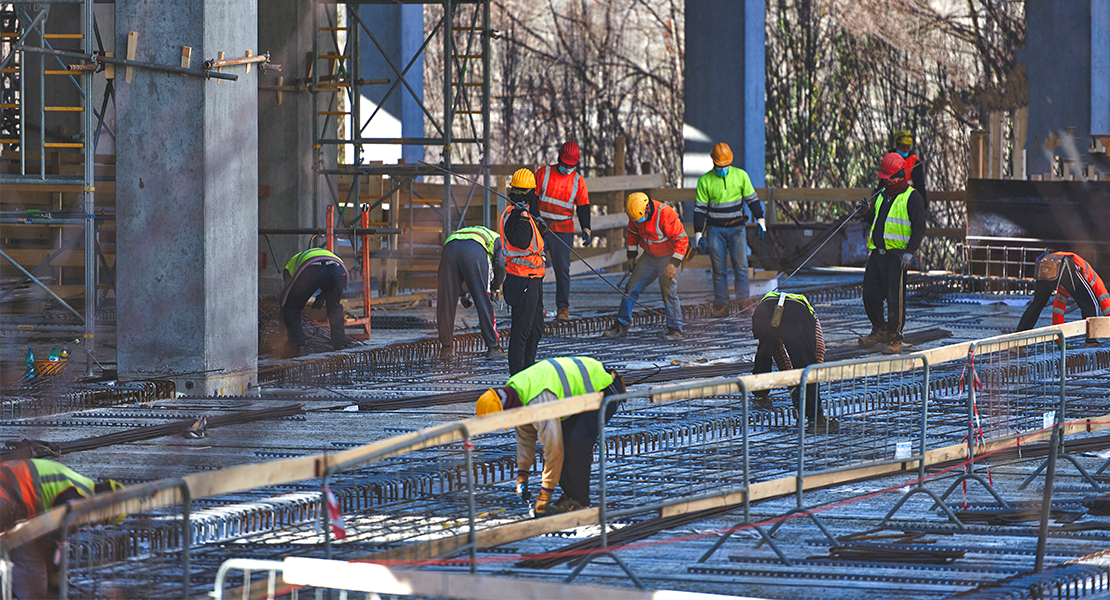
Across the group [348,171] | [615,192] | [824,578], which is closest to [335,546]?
[824,578]

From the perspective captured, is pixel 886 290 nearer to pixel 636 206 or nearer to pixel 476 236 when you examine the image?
pixel 636 206

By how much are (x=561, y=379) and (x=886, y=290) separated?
6.90m

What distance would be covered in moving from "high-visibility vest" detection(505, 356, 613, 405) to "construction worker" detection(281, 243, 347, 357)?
6.37m

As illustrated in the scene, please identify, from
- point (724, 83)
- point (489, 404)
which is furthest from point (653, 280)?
point (724, 83)

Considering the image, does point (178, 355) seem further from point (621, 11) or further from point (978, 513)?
point (621, 11)

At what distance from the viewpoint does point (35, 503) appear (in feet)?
19.3

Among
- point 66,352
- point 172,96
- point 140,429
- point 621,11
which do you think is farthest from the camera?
point 621,11

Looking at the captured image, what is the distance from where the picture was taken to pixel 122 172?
448 inches

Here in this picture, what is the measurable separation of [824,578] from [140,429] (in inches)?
211

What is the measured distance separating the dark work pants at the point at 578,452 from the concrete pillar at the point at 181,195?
16.1ft

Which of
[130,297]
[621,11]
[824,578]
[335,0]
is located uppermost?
[621,11]

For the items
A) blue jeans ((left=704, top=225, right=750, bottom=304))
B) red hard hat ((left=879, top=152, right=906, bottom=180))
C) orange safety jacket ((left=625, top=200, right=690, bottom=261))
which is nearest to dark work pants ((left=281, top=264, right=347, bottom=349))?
orange safety jacket ((left=625, top=200, right=690, bottom=261))

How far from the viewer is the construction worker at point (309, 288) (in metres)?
13.3

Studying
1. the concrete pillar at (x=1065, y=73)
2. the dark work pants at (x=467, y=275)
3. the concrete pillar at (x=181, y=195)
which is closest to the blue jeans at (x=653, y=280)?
the dark work pants at (x=467, y=275)
